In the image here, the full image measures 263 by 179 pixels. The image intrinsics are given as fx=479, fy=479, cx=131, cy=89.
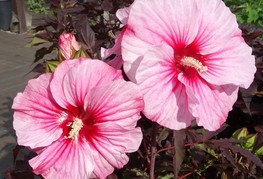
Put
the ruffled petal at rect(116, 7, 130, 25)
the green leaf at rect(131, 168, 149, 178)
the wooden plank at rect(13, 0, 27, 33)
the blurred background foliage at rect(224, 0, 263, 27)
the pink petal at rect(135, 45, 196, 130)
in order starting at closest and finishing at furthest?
1. the pink petal at rect(135, 45, 196, 130)
2. the ruffled petal at rect(116, 7, 130, 25)
3. the green leaf at rect(131, 168, 149, 178)
4. the blurred background foliage at rect(224, 0, 263, 27)
5. the wooden plank at rect(13, 0, 27, 33)

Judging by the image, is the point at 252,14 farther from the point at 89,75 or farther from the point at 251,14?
the point at 89,75

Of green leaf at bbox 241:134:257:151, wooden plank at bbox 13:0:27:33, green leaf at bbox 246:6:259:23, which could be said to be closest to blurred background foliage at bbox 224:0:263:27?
green leaf at bbox 246:6:259:23

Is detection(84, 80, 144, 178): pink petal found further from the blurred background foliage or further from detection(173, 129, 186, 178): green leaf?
the blurred background foliage

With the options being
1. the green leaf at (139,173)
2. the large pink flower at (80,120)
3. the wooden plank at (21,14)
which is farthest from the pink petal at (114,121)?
the wooden plank at (21,14)

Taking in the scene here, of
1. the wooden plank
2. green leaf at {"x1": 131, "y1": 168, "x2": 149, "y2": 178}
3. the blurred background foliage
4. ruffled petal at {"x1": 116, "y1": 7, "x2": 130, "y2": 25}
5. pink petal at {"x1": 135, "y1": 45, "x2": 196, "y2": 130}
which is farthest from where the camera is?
the wooden plank

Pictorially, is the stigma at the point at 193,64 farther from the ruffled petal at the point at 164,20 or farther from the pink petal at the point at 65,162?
the pink petal at the point at 65,162

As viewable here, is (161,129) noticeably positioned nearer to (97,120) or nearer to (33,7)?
(97,120)

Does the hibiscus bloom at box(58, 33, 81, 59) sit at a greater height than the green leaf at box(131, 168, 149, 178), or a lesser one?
greater
